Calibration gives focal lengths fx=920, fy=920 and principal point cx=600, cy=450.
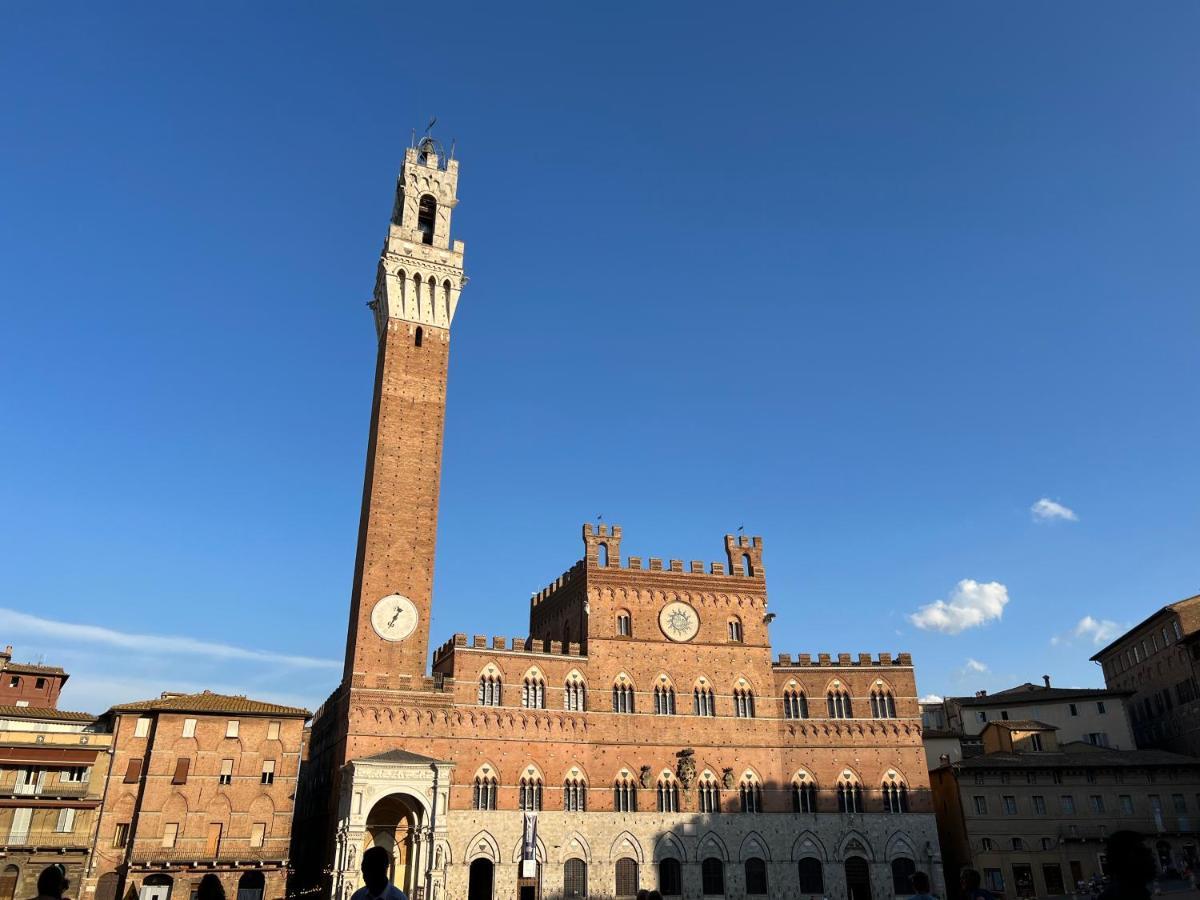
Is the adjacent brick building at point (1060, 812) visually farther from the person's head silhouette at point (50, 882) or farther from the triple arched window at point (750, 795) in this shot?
the person's head silhouette at point (50, 882)

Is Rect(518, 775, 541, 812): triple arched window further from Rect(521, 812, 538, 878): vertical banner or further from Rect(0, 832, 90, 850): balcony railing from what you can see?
Rect(0, 832, 90, 850): balcony railing

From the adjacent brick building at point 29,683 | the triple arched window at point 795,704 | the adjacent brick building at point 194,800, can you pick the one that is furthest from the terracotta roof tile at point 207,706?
the triple arched window at point 795,704

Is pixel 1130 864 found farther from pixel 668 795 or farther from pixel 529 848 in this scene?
pixel 668 795

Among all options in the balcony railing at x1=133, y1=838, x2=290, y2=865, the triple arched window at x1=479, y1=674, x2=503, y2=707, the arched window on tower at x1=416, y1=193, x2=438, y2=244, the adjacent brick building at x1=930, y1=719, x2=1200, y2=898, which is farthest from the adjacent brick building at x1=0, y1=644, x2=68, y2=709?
the adjacent brick building at x1=930, y1=719, x2=1200, y2=898

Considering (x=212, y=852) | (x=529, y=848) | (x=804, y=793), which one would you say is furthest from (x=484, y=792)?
(x=804, y=793)

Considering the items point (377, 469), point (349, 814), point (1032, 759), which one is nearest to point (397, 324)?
point (377, 469)

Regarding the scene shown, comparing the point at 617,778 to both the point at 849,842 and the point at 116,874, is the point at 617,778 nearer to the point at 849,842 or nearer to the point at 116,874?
the point at 849,842

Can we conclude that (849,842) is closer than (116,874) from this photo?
No

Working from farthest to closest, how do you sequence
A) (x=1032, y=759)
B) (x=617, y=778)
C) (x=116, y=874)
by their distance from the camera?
(x=1032, y=759) → (x=617, y=778) → (x=116, y=874)

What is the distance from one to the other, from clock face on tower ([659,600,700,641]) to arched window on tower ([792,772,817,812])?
31.7 feet

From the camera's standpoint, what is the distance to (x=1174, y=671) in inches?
2292

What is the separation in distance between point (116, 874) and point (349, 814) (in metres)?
10.5

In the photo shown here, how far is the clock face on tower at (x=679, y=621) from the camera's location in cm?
5300

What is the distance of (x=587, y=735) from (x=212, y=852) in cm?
1883
